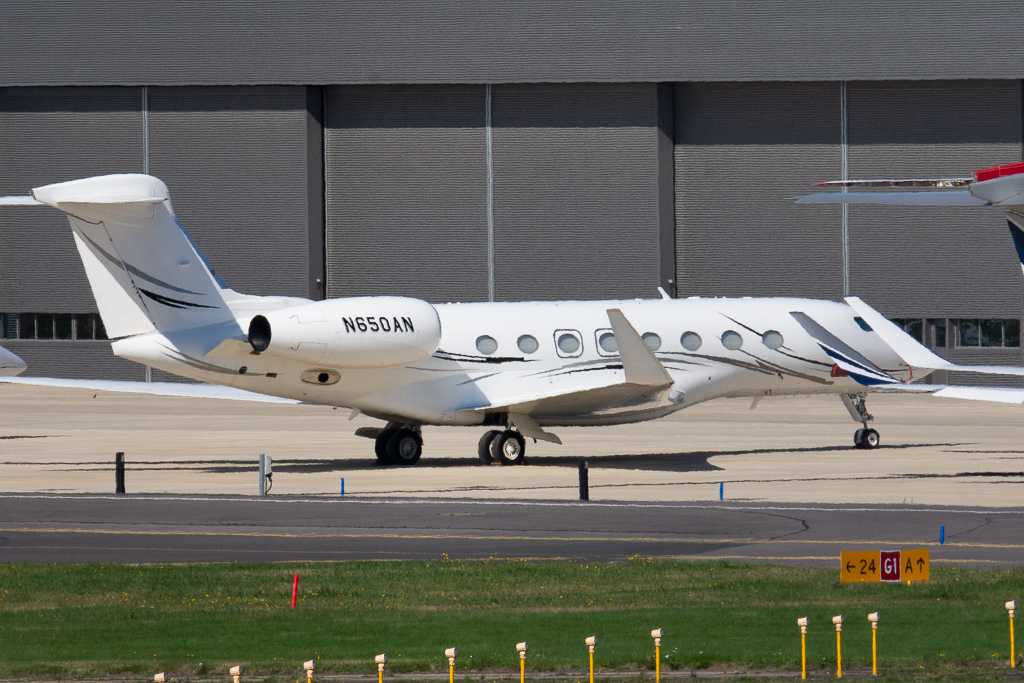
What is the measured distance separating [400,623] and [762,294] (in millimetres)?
49056

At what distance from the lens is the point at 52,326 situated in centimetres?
6844

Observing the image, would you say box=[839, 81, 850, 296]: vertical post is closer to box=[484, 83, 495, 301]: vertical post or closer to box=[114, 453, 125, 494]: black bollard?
box=[484, 83, 495, 301]: vertical post

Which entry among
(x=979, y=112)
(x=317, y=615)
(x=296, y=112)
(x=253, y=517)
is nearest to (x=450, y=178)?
(x=296, y=112)

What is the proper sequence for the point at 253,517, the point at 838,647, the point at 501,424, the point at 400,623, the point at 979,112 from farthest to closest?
the point at 979,112, the point at 501,424, the point at 253,517, the point at 400,623, the point at 838,647

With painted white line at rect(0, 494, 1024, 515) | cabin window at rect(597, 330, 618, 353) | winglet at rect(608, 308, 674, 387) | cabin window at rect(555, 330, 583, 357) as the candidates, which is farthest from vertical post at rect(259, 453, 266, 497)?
cabin window at rect(597, 330, 618, 353)

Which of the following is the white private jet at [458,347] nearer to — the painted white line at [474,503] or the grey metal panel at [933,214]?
the painted white line at [474,503]

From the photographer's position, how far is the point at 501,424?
34219 millimetres

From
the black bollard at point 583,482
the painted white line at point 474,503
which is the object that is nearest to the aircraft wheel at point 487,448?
the painted white line at point 474,503

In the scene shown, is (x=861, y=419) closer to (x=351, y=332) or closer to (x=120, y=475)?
(x=351, y=332)

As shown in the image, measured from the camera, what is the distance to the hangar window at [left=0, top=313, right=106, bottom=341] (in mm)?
68188

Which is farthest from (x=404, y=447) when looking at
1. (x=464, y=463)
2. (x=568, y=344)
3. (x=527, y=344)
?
(x=568, y=344)

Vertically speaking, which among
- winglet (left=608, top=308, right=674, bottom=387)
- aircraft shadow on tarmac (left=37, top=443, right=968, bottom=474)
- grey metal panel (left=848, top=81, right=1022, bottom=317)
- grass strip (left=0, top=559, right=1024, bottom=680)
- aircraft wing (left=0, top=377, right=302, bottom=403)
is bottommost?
grass strip (left=0, top=559, right=1024, bottom=680)

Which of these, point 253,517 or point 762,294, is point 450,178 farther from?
point 253,517

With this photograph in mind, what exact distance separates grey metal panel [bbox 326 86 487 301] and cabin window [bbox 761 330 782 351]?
1201 inches
